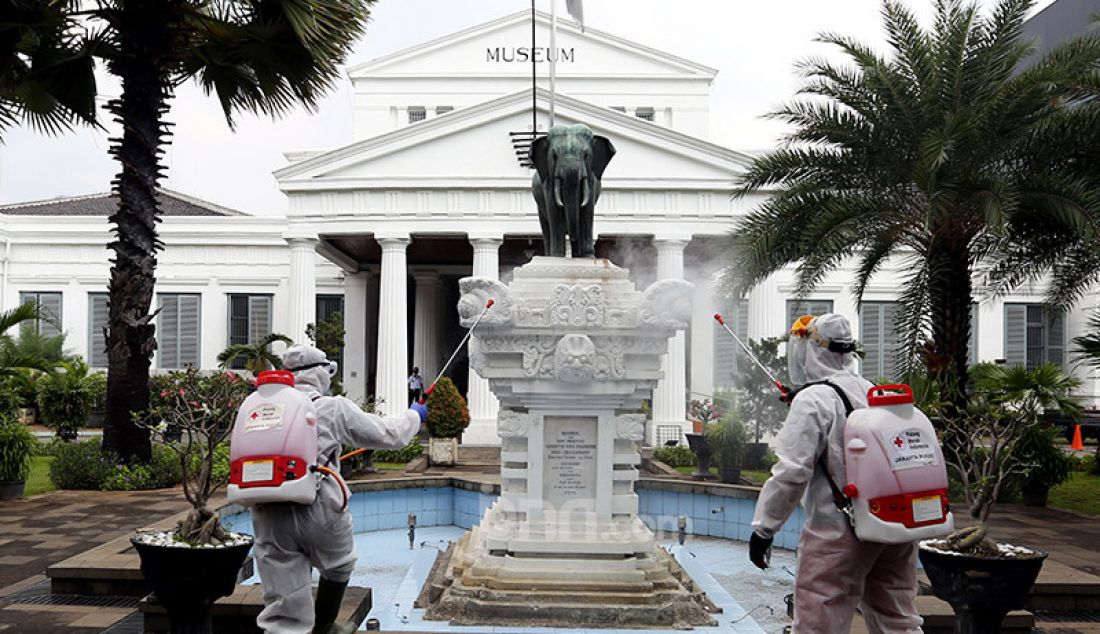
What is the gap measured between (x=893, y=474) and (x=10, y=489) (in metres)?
12.8

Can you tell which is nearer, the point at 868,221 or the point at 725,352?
the point at 868,221

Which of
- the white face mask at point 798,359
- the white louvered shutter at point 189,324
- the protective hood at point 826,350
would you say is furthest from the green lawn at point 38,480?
the white louvered shutter at point 189,324

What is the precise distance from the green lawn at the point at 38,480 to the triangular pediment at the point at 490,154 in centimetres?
1012

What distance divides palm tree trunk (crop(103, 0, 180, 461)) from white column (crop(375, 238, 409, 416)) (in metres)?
10.6

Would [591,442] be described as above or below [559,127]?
below

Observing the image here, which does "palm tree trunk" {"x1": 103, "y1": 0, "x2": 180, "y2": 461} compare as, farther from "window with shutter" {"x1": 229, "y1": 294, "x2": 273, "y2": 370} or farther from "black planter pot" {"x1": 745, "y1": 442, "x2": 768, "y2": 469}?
"window with shutter" {"x1": 229, "y1": 294, "x2": 273, "y2": 370}

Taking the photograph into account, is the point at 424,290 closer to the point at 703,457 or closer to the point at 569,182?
the point at 703,457

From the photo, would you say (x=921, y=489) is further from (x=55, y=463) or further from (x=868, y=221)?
(x=55, y=463)

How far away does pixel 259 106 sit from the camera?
1383 centimetres

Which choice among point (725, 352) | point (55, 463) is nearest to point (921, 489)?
point (55, 463)

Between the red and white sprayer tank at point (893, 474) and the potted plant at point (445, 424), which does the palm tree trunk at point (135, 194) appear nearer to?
the potted plant at point (445, 424)

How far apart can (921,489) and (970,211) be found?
9.60 m

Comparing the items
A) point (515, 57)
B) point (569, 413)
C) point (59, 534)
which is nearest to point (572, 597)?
point (569, 413)

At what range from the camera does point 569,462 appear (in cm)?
730
